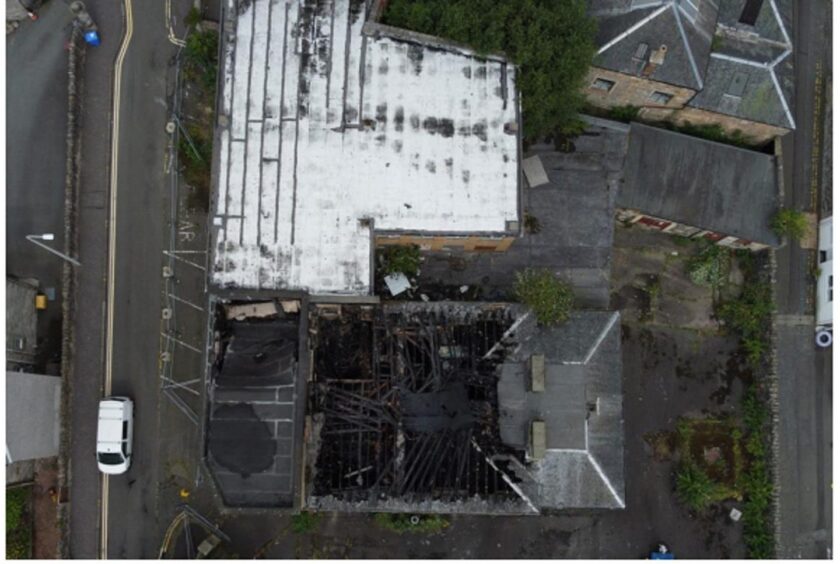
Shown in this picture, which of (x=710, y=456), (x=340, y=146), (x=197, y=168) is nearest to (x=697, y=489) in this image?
(x=710, y=456)

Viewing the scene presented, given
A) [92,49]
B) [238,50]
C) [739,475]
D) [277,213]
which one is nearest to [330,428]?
[277,213]

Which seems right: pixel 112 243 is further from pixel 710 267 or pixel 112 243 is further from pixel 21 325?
pixel 710 267

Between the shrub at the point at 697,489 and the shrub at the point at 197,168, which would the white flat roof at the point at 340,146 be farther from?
the shrub at the point at 697,489

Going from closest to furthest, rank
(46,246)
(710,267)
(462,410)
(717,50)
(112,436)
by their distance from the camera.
Answer: (462,410) < (717,50) < (112,436) < (46,246) < (710,267)

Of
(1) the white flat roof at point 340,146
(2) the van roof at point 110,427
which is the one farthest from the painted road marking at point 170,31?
(2) the van roof at point 110,427

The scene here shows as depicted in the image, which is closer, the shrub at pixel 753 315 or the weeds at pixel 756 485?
the weeds at pixel 756 485

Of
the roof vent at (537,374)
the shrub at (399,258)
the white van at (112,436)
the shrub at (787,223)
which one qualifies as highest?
the shrub at (787,223)

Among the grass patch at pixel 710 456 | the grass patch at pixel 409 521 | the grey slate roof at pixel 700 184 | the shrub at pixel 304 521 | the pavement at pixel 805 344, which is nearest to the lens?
the grass patch at pixel 409 521

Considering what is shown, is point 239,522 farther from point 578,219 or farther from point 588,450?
point 578,219
